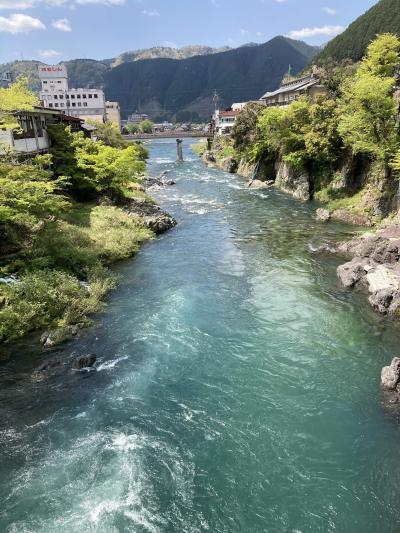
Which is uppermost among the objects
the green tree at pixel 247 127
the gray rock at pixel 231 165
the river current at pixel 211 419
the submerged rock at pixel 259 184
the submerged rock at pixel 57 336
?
the green tree at pixel 247 127

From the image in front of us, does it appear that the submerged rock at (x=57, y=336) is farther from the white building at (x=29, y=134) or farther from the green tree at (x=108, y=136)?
the green tree at (x=108, y=136)

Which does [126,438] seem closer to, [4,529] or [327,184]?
[4,529]

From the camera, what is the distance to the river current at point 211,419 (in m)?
9.66

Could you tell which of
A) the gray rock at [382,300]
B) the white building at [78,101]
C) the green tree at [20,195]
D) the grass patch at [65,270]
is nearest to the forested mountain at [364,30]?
the white building at [78,101]

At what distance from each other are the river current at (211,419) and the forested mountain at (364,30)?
429 ft

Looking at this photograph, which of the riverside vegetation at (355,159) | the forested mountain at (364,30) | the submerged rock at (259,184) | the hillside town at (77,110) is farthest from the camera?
the forested mountain at (364,30)

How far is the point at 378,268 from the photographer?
2188cm

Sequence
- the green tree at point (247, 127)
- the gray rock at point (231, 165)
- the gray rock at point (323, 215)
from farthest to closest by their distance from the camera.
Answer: the gray rock at point (231, 165)
the green tree at point (247, 127)
the gray rock at point (323, 215)

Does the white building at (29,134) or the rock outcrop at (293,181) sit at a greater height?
the white building at (29,134)

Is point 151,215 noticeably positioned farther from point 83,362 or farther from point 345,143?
point 83,362

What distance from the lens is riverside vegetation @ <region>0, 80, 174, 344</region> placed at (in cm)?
1833

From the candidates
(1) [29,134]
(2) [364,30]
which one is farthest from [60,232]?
(2) [364,30]

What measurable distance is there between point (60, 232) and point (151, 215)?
11.5 metres

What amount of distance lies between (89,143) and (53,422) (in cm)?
3098
